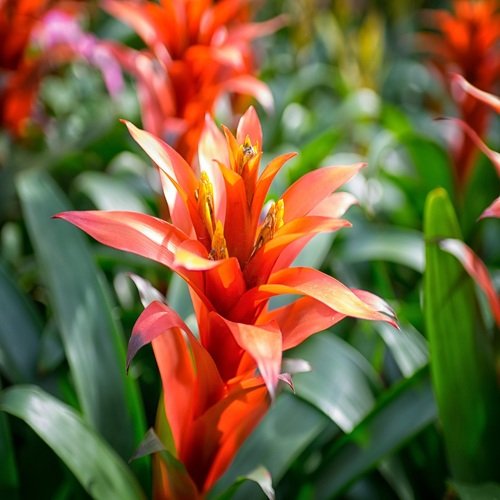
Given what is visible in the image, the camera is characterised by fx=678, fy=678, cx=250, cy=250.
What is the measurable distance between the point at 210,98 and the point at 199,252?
2.39 feet

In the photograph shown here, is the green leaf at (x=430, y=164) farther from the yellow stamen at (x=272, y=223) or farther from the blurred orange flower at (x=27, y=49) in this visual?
the yellow stamen at (x=272, y=223)

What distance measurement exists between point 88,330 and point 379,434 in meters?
0.44

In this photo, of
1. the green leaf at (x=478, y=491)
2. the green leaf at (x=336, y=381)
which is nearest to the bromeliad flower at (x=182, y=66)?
the green leaf at (x=336, y=381)

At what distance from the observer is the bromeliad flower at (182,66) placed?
4.22 ft

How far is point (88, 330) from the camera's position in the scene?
96cm

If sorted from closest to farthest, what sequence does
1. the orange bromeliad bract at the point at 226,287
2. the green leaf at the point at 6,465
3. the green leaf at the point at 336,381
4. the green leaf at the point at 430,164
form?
the orange bromeliad bract at the point at 226,287, the green leaf at the point at 6,465, the green leaf at the point at 336,381, the green leaf at the point at 430,164

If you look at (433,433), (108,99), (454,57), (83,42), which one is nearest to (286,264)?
(433,433)

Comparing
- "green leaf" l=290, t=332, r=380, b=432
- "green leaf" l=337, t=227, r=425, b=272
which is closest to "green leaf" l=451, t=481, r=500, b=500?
"green leaf" l=290, t=332, r=380, b=432

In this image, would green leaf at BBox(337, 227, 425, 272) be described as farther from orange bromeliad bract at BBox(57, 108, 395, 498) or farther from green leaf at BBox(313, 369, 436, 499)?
orange bromeliad bract at BBox(57, 108, 395, 498)

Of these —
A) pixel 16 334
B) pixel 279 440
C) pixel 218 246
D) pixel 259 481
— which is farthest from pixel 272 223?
pixel 16 334

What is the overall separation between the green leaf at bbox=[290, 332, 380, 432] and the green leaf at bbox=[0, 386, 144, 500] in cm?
29

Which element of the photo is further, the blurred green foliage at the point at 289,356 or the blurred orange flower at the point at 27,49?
the blurred orange flower at the point at 27,49

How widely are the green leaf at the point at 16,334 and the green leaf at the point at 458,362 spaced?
1.95 ft

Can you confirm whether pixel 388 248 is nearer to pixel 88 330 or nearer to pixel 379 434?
pixel 379 434
